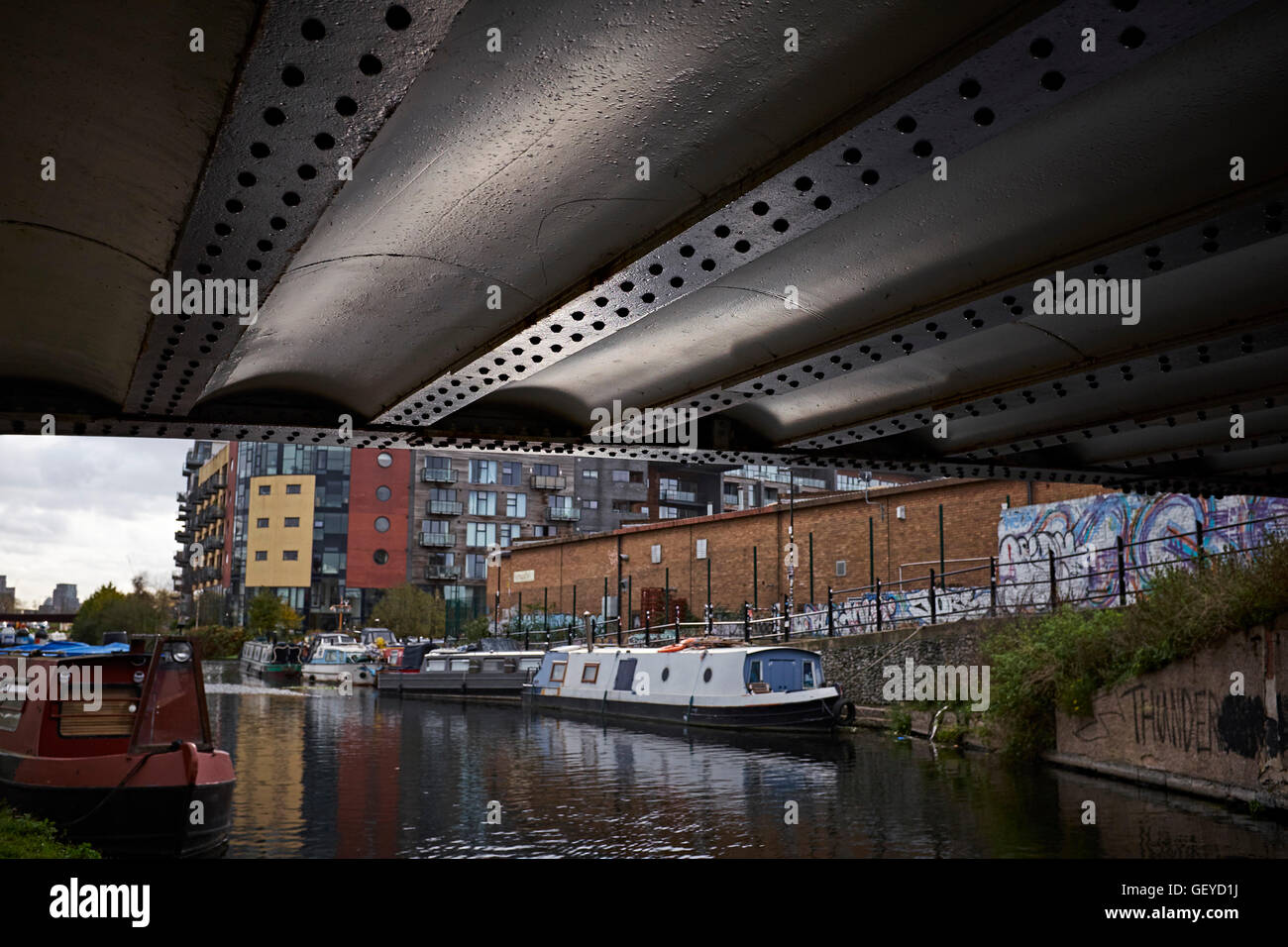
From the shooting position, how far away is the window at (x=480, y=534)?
261ft

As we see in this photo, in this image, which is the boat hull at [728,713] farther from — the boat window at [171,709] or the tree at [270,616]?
the tree at [270,616]

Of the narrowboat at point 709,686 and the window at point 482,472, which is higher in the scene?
the window at point 482,472

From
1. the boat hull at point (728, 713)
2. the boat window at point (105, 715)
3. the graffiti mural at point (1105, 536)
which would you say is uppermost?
the graffiti mural at point (1105, 536)

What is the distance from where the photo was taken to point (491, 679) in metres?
34.4

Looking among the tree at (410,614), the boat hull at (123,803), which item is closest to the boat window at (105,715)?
the boat hull at (123,803)

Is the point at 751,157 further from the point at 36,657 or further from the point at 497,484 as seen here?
the point at 497,484

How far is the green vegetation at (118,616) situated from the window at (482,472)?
2265cm

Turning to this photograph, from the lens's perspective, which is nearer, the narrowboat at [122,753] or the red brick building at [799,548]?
the narrowboat at [122,753]

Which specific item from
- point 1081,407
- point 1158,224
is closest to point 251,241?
point 1158,224

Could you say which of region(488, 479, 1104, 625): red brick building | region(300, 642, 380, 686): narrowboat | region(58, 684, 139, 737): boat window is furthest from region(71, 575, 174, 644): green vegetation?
region(58, 684, 139, 737): boat window

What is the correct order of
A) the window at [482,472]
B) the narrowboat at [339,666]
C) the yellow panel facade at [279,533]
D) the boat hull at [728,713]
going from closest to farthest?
the boat hull at [728,713]
the narrowboat at [339,666]
the yellow panel facade at [279,533]
the window at [482,472]

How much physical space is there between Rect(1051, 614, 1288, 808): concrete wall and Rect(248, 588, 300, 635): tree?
61035 millimetres

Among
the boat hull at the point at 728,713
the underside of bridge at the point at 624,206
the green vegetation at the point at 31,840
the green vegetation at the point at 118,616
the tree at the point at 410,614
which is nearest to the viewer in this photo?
the underside of bridge at the point at 624,206
